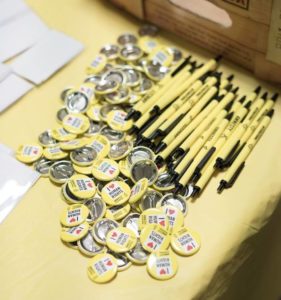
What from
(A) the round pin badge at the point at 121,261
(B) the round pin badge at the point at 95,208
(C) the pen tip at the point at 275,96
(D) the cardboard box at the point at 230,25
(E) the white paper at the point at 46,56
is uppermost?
(D) the cardboard box at the point at 230,25

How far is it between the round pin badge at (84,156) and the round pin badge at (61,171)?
0.04ft

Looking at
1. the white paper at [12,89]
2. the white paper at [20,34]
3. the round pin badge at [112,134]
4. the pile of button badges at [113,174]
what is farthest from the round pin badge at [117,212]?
the white paper at [20,34]

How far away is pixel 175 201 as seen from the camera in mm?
614

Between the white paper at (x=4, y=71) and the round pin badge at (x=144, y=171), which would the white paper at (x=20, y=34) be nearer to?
the white paper at (x=4, y=71)

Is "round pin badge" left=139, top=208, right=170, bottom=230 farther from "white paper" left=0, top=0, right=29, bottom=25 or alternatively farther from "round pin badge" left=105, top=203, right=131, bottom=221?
"white paper" left=0, top=0, right=29, bottom=25

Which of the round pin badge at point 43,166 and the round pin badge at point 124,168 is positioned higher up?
the round pin badge at point 124,168

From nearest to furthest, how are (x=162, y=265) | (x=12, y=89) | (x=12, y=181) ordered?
(x=162, y=265) < (x=12, y=181) < (x=12, y=89)

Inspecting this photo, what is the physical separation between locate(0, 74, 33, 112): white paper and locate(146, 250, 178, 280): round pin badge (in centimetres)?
35

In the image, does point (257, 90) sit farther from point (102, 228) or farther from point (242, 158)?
point (102, 228)

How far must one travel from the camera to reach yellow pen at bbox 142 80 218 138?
672mm

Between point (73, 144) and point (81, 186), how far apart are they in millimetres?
74

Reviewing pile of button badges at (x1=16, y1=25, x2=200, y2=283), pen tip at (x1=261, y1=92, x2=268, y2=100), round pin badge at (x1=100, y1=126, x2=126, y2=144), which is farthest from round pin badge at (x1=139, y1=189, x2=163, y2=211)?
pen tip at (x1=261, y1=92, x2=268, y2=100)

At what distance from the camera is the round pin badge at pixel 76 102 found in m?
0.73

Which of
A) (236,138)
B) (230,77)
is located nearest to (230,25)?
(230,77)
